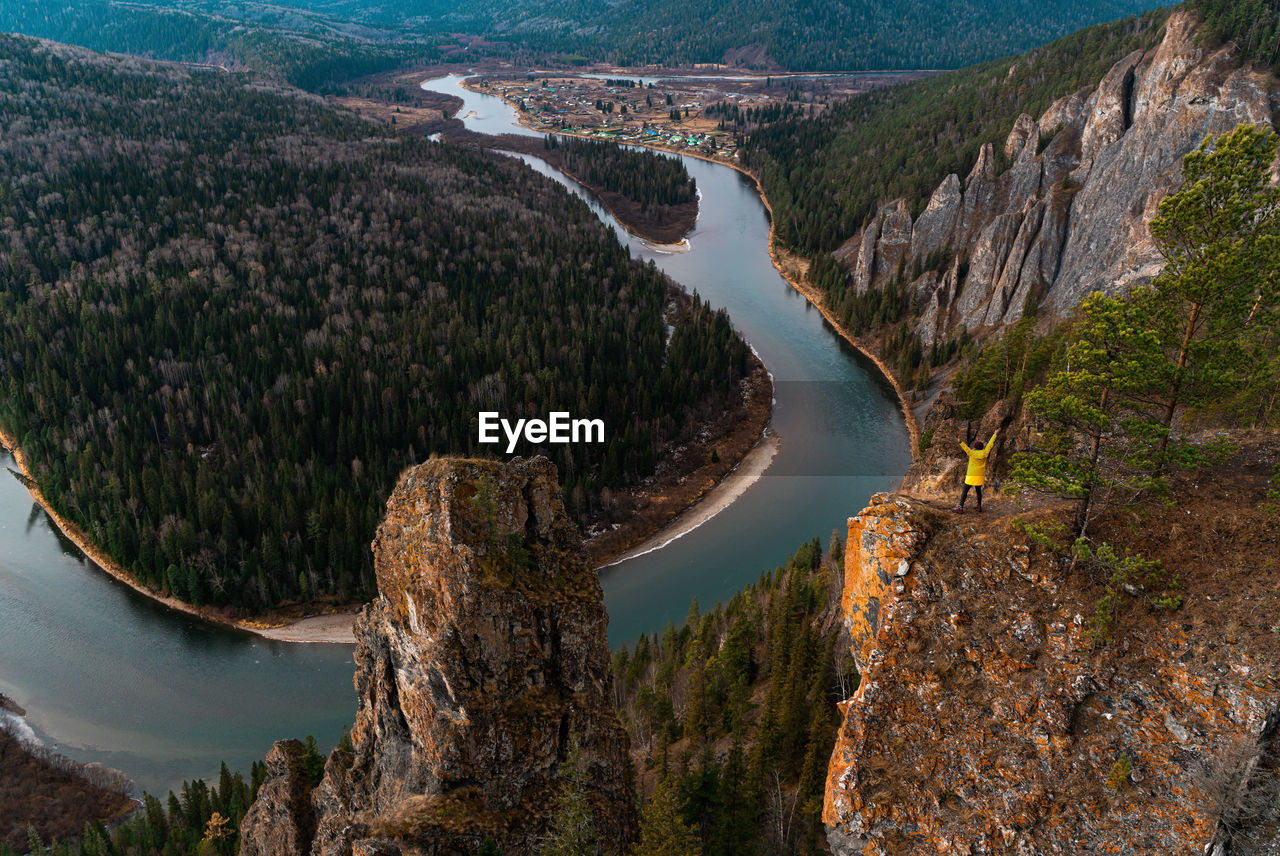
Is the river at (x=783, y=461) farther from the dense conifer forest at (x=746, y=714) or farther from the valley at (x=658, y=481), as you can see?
the dense conifer forest at (x=746, y=714)

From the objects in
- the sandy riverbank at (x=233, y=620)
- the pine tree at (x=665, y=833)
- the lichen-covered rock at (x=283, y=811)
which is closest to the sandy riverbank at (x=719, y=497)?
the sandy riverbank at (x=233, y=620)

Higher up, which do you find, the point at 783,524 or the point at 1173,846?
the point at 1173,846

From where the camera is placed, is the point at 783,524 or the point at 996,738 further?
the point at 783,524

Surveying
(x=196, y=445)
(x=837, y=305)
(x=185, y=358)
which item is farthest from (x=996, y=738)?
(x=837, y=305)

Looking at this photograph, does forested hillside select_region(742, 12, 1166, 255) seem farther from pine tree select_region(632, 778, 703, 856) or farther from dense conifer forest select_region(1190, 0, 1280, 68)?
pine tree select_region(632, 778, 703, 856)

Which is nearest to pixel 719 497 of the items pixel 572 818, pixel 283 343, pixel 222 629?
pixel 222 629

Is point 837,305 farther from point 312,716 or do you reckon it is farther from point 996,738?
point 996,738

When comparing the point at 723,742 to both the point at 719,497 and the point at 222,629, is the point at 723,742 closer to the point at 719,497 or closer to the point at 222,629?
the point at 719,497
